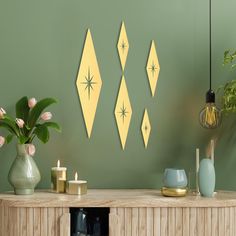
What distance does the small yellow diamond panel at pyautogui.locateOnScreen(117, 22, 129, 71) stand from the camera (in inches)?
100

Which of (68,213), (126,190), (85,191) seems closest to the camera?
(68,213)

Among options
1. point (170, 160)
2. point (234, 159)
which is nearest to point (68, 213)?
point (170, 160)

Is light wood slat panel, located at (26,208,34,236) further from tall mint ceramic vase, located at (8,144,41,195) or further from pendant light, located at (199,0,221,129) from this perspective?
pendant light, located at (199,0,221,129)

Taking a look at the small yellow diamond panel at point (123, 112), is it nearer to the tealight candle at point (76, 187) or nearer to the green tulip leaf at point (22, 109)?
the tealight candle at point (76, 187)

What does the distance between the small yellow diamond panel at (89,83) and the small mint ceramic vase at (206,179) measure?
60 cm

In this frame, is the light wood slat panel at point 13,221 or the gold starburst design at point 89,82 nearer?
the light wood slat panel at point 13,221

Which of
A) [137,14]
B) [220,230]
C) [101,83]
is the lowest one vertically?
[220,230]

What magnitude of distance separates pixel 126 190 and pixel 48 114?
55cm

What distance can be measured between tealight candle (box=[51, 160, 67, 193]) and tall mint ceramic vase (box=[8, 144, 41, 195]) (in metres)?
0.09

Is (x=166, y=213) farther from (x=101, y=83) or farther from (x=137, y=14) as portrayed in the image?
(x=137, y=14)

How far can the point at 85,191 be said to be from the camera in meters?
2.31

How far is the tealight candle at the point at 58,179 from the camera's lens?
2355mm

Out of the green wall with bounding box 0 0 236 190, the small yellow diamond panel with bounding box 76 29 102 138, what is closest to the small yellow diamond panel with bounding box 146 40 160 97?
the green wall with bounding box 0 0 236 190

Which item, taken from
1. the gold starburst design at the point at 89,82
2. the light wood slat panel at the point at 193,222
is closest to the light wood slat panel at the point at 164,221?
the light wood slat panel at the point at 193,222
